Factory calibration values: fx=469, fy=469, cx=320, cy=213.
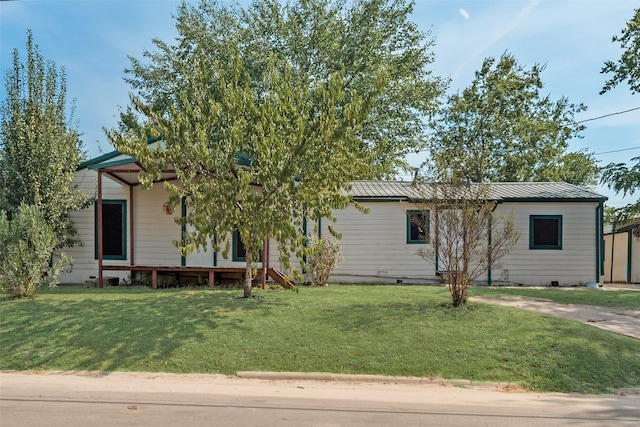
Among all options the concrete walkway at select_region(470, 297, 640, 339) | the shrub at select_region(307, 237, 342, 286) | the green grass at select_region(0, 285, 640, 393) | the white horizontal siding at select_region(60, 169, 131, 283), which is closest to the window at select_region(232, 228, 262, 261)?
the shrub at select_region(307, 237, 342, 286)

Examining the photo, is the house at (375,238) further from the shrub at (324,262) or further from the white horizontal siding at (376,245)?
the shrub at (324,262)

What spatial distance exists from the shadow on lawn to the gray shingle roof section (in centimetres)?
667

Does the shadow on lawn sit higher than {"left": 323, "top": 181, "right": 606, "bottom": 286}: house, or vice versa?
{"left": 323, "top": 181, "right": 606, "bottom": 286}: house

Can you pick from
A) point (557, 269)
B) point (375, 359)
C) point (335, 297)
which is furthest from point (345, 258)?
point (375, 359)

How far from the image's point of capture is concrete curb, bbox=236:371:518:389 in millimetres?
6090

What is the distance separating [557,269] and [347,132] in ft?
32.8

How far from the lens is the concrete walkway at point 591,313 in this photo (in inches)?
339

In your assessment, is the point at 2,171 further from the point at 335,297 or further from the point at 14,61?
the point at 335,297

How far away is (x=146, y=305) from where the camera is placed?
30.3 ft

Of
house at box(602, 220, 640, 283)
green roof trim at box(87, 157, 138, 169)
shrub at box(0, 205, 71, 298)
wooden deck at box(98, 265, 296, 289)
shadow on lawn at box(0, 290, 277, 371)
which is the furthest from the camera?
house at box(602, 220, 640, 283)

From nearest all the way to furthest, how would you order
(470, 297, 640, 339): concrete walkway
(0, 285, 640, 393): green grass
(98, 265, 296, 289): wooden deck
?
(0, 285, 640, 393): green grass
(470, 297, 640, 339): concrete walkway
(98, 265, 296, 289): wooden deck

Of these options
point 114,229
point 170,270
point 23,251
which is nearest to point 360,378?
point 23,251

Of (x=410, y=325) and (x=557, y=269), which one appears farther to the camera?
(x=557, y=269)

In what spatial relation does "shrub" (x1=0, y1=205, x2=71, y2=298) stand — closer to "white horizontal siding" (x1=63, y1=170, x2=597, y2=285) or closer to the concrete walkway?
"white horizontal siding" (x1=63, y1=170, x2=597, y2=285)
